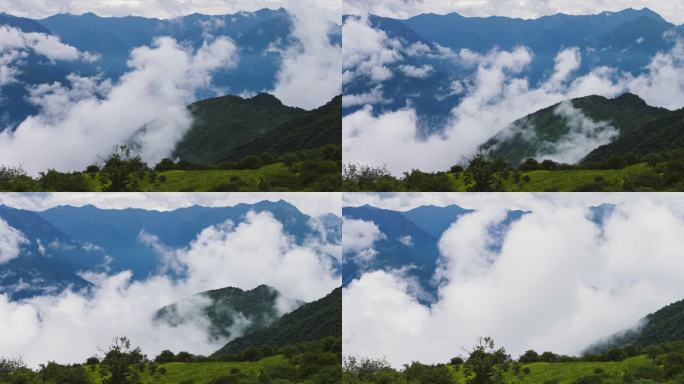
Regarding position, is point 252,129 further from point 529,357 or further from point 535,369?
point 535,369

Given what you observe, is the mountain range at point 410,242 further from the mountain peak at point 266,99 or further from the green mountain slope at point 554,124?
the mountain peak at point 266,99

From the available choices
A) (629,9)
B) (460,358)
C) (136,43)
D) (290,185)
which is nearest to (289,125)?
(290,185)

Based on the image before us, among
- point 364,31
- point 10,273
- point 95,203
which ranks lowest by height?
point 10,273

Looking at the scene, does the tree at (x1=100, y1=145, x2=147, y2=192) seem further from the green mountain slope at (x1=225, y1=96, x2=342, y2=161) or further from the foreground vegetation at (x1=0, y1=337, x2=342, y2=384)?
the foreground vegetation at (x1=0, y1=337, x2=342, y2=384)

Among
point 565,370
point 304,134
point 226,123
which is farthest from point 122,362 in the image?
point 565,370

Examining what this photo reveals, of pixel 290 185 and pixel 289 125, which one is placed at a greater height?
pixel 289 125

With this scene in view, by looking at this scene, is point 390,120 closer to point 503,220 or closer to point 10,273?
point 503,220
